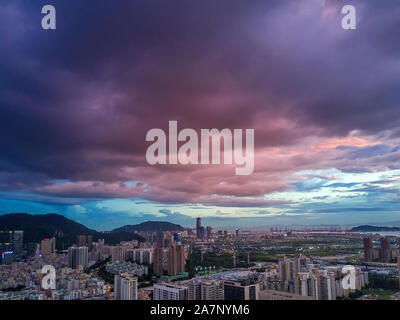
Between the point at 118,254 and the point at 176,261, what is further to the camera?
the point at 118,254

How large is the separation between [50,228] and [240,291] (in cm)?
841

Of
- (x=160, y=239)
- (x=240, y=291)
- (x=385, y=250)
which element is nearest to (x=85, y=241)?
(x=160, y=239)

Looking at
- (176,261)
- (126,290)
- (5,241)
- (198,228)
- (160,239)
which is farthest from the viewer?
(160,239)

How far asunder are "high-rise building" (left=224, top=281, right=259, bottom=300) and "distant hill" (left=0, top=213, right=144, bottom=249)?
7.34 meters

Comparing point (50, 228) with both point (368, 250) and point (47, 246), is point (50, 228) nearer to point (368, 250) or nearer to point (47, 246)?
point (47, 246)

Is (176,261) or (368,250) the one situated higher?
(368,250)

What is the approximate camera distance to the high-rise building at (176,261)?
337 inches

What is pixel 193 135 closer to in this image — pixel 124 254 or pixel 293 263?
pixel 293 263

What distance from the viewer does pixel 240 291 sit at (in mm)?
4836

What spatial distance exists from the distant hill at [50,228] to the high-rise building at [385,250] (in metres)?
9.17

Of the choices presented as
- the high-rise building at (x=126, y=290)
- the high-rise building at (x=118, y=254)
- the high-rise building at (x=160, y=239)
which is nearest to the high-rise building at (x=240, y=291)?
the high-rise building at (x=126, y=290)

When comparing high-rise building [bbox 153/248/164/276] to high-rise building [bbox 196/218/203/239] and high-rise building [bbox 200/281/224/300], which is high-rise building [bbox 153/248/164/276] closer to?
high-rise building [bbox 196/218/203/239]
